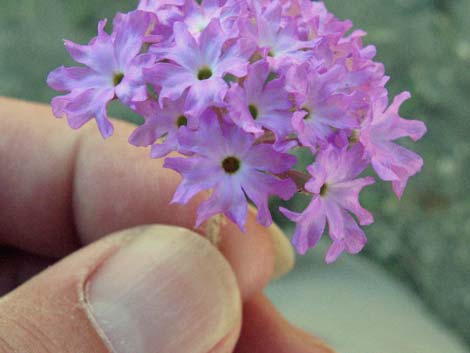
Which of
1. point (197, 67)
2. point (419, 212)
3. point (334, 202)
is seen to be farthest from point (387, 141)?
point (419, 212)

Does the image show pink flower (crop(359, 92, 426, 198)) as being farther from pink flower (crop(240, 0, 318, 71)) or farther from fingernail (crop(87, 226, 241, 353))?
fingernail (crop(87, 226, 241, 353))

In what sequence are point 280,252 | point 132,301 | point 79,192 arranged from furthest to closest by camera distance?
point 280,252
point 79,192
point 132,301

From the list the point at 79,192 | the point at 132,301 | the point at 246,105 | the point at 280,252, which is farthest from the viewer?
the point at 280,252

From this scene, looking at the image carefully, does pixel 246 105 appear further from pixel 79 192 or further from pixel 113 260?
pixel 79 192

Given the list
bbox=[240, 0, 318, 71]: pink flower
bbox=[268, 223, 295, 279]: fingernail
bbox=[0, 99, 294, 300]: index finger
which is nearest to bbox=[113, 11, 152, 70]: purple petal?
bbox=[240, 0, 318, 71]: pink flower

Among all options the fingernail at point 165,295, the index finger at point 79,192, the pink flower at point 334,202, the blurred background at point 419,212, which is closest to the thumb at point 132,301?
the fingernail at point 165,295

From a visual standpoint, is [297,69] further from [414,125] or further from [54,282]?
[54,282]
